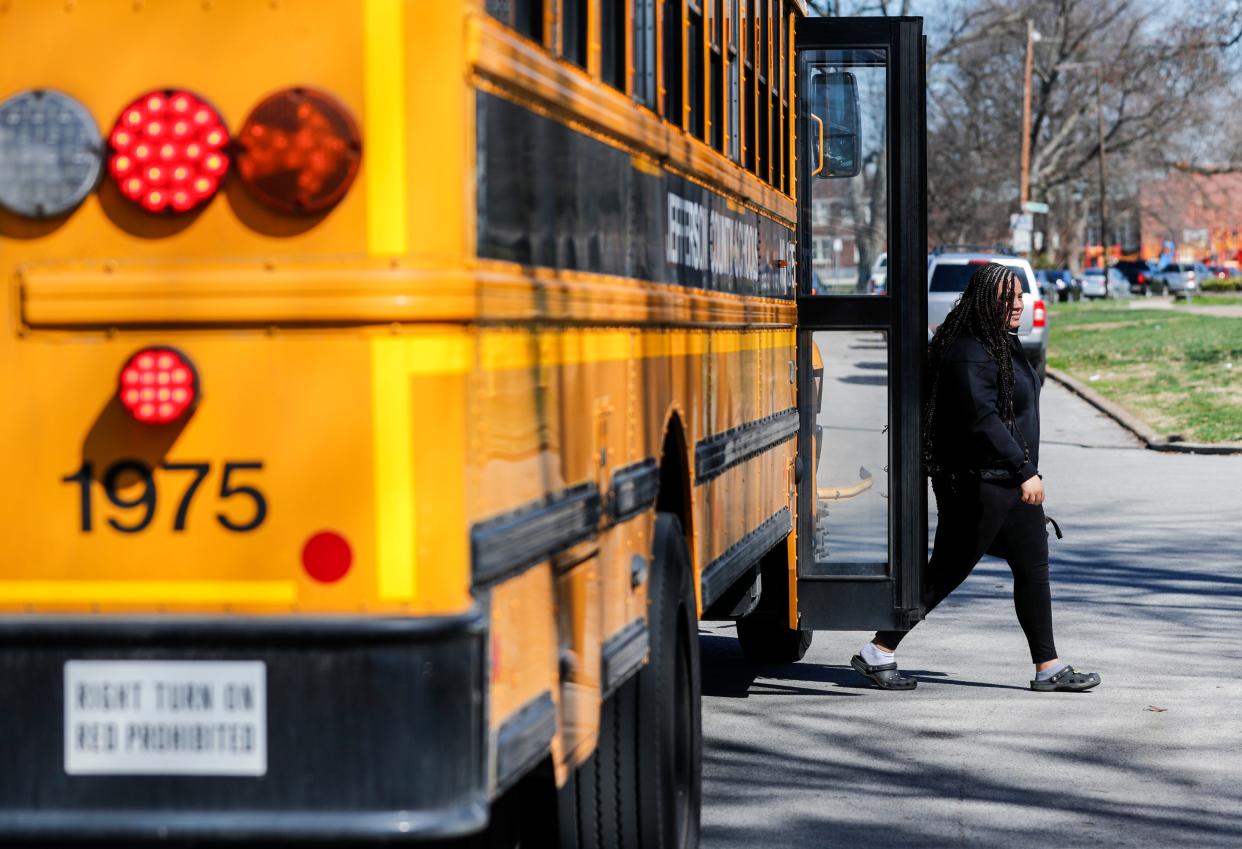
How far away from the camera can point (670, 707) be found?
5.15 m

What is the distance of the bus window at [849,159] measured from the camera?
8.20m

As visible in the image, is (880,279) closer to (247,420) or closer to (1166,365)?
(247,420)

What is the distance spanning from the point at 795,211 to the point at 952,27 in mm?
55265

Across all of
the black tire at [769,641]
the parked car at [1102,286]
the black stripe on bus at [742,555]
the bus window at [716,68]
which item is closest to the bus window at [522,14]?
the bus window at [716,68]

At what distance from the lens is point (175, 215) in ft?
11.1

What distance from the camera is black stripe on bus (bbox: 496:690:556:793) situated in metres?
3.60

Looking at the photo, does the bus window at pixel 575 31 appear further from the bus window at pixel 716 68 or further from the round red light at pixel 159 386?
the bus window at pixel 716 68

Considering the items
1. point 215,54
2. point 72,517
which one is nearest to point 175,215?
point 215,54

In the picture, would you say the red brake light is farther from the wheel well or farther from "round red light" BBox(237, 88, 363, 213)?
"round red light" BBox(237, 88, 363, 213)

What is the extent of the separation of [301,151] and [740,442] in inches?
135

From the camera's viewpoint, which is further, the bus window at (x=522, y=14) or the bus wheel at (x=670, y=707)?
the bus wheel at (x=670, y=707)

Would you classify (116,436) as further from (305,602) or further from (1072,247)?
(1072,247)

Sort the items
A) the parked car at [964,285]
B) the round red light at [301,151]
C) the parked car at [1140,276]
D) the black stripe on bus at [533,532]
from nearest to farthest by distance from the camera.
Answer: the round red light at [301,151]
the black stripe on bus at [533,532]
the parked car at [964,285]
the parked car at [1140,276]

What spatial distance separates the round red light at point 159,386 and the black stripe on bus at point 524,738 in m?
0.76
